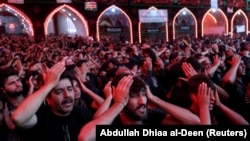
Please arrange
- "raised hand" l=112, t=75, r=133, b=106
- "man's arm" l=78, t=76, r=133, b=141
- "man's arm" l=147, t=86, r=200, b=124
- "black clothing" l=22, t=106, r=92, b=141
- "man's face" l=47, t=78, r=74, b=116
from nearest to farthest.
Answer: "man's arm" l=78, t=76, r=133, b=141 < "raised hand" l=112, t=75, r=133, b=106 < "man's arm" l=147, t=86, r=200, b=124 < "black clothing" l=22, t=106, r=92, b=141 < "man's face" l=47, t=78, r=74, b=116

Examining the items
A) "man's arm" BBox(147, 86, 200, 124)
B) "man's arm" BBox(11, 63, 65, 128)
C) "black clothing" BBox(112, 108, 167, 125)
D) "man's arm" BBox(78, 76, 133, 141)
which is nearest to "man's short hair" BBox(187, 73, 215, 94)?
"man's arm" BBox(147, 86, 200, 124)

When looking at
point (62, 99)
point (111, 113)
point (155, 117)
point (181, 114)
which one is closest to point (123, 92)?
point (111, 113)

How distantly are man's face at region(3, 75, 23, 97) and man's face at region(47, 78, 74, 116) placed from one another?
1258 millimetres

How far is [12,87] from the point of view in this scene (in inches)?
174

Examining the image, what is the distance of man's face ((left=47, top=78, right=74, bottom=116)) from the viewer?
3.19 meters

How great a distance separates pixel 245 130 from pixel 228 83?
5.55 ft

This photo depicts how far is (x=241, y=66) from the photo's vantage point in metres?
5.10

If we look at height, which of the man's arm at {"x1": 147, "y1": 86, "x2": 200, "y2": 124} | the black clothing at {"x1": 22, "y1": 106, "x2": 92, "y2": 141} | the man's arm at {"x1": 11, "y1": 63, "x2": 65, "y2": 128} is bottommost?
the black clothing at {"x1": 22, "y1": 106, "x2": 92, "y2": 141}

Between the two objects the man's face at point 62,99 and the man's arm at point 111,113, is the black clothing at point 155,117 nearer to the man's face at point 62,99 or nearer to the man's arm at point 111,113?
the man's arm at point 111,113

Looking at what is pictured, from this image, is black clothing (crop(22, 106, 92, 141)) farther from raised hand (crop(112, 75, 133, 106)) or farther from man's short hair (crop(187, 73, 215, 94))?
man's short hair (crop(187, 73, 215, 94))

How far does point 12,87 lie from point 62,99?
1498mm

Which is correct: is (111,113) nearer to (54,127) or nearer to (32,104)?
(32,104)

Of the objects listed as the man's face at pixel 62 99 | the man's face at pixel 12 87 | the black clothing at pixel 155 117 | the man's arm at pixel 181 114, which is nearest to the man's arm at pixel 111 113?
the man's arm at pixel 181 114

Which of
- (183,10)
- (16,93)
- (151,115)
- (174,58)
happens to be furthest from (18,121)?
(183,10)
